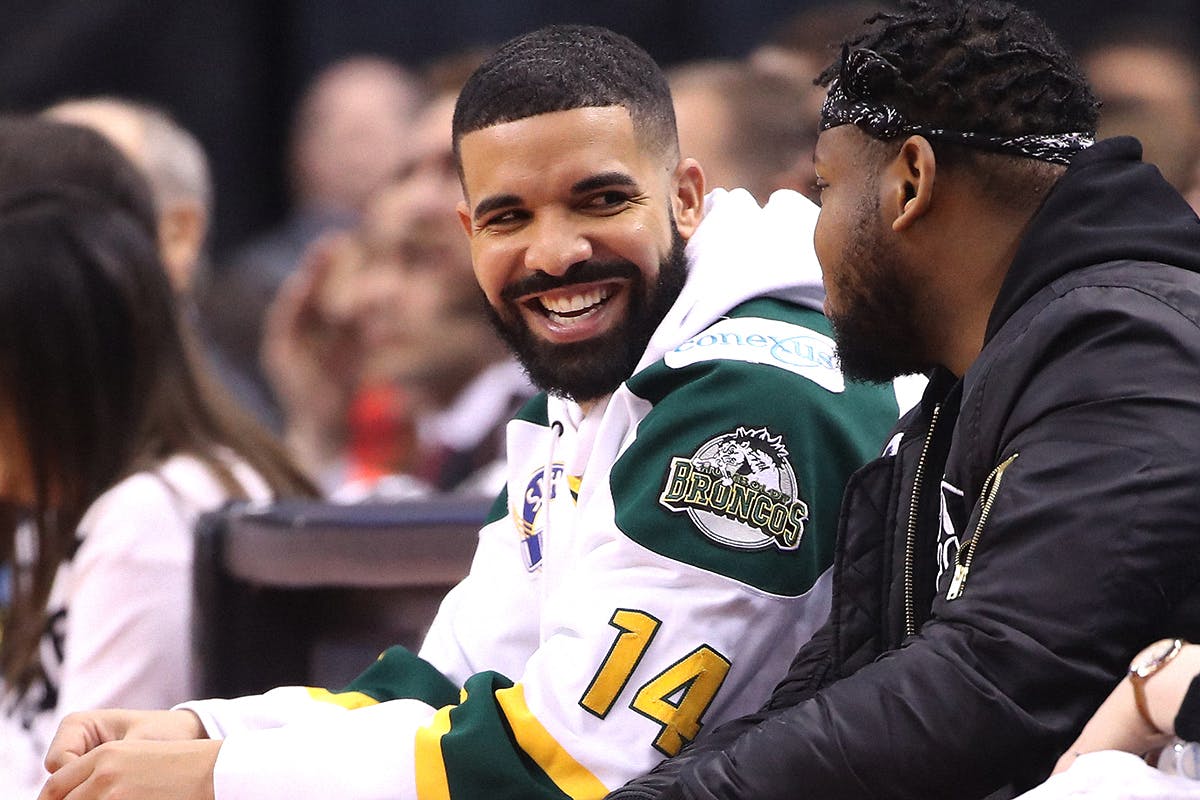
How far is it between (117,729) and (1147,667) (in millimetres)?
1454

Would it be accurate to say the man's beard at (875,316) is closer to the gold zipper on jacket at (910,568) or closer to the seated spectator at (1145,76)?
the gold zipper on jacket at (910,568)

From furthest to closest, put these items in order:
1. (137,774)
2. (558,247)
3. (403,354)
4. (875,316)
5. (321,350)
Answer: (321,350) < (403,354) < (558,247) < (137,774) < (875,316)

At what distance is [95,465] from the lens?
3.79 m

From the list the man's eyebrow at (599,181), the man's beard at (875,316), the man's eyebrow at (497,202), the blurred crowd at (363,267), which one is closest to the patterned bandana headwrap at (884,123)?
the man's beard at (875,316)

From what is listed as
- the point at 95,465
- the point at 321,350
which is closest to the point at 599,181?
the point at 95,465

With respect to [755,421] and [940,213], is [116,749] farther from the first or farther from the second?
[940,213]

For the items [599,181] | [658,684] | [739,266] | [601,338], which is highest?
[599,181]

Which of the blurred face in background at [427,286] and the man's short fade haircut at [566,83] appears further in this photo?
the blurred face in background at [427,286]

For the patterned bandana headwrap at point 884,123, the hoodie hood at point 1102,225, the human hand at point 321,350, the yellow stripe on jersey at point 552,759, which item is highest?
the patterned bandana headwrap at point 884,123

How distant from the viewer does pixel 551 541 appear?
266 centimetres

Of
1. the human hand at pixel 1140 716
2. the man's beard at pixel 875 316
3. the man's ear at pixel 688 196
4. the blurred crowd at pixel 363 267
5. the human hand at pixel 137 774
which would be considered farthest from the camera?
the blurred crowd at pixel 363 267

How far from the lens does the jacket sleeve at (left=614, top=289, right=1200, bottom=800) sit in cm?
191

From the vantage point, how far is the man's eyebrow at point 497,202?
2648 millimetres

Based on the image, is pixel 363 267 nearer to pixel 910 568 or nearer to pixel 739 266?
pixel 739 266
